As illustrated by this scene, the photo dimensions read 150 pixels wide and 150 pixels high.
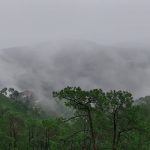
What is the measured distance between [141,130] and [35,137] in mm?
123378

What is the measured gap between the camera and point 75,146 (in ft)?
490

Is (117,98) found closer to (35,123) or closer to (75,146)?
(75,146)

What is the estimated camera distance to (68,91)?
49.3 m

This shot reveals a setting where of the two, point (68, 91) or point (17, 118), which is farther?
point (17, 118)

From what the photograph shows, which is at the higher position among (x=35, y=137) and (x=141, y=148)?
(x=35, y=137)

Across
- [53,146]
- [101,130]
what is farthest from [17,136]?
[101,130]

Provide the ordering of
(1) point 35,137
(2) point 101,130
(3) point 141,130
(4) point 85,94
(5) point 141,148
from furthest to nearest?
(1) point 35,137 → (5) point 141,148 → (2) point 101,130 → (3) point 141,130 → (4) point 85,94

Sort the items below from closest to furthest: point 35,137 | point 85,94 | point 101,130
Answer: point 85,94 → point 101,130 → point 35,137

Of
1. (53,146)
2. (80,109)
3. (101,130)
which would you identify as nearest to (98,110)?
(80,109)

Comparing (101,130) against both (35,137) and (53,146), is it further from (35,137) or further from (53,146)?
(35,137)

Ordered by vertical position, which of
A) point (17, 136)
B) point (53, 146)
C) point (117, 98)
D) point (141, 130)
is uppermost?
point (17, 136)

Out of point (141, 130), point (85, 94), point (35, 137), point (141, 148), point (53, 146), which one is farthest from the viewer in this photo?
point (35, 137)

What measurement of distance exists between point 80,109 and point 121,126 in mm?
6581

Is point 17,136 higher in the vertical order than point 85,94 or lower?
higher
